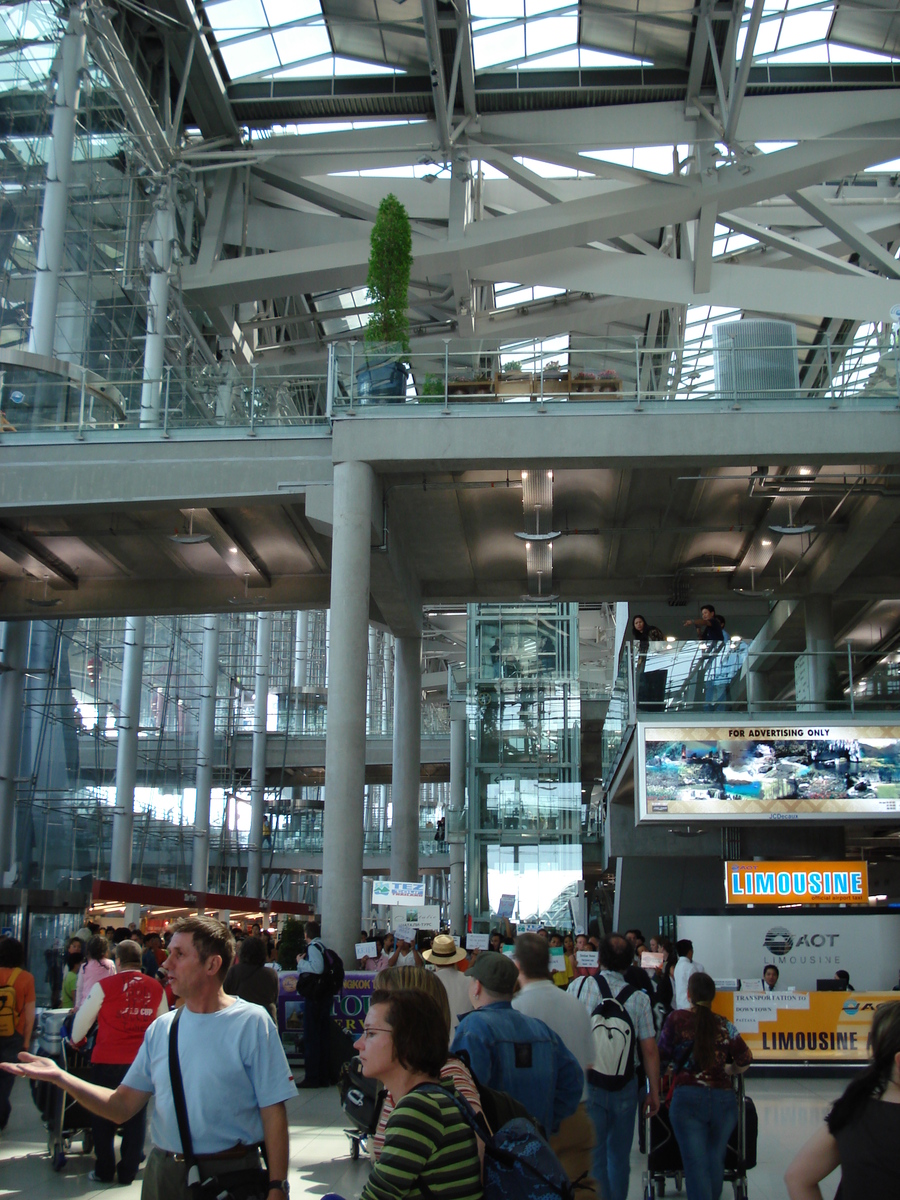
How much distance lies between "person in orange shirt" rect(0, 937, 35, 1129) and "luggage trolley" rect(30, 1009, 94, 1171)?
0.29 metres

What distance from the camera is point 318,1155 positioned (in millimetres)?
8336

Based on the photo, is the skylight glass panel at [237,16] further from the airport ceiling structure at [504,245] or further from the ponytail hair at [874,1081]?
the ponytail hair at [874,1081]

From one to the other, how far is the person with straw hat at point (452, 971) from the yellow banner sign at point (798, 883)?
32.3 ft

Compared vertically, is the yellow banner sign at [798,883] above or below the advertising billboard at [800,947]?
above

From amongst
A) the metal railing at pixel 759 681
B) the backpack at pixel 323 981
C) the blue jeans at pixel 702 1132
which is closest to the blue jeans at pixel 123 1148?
the blue jeans at pixel 702 1132

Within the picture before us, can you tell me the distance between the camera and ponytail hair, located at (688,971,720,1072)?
5.93 meters

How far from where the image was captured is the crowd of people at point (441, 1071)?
2836 millimetres

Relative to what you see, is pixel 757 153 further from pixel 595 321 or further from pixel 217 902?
pixel 217 902

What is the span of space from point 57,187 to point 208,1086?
22089 mm

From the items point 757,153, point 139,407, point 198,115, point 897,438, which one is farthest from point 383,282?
point 198,115

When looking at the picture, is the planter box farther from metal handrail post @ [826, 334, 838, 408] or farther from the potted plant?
metal handrail post @ [826, 334, 838, 408]

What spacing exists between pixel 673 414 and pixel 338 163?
581 inches

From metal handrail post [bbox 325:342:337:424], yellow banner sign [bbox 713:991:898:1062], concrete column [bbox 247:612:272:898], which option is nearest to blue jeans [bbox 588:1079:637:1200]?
yellow banner sign [bbox 713:991:898:1062]

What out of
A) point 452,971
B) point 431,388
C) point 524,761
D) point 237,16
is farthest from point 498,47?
point 452,971
